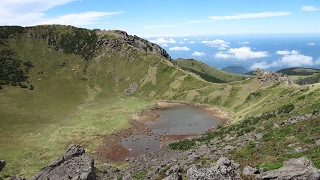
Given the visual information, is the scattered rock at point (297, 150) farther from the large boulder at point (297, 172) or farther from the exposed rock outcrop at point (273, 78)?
the exposed rock outcrop at point (273, 78)

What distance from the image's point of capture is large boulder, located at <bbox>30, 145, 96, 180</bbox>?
101 feet

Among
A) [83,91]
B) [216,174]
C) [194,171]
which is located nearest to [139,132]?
[83,91]

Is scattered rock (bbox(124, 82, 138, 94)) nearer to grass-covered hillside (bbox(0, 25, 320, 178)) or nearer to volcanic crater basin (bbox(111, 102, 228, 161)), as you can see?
grass-covered hillside (bbox(0, 25, 320, 178))

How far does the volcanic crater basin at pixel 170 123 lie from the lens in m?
74.9

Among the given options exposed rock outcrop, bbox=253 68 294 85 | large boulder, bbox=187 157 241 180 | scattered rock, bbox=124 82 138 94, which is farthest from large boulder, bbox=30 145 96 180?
scattered rock, bbox=124 82 138 94

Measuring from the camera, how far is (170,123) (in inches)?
3770

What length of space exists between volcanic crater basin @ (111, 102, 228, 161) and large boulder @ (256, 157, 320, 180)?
4975cm

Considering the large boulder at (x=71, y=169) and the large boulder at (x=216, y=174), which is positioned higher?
the large boulder at (x=216, y=174)

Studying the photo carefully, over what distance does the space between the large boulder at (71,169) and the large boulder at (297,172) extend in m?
19.7

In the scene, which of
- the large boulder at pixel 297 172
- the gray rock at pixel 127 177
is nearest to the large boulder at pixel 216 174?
the large boulder at pixel 297 172

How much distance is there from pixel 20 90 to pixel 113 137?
7167 centimetres

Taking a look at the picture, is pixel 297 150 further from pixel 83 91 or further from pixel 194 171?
pixel 83 91

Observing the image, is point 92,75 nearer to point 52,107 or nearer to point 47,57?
point 47,57

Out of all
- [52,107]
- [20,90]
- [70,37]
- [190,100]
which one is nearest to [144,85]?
[190,100]
